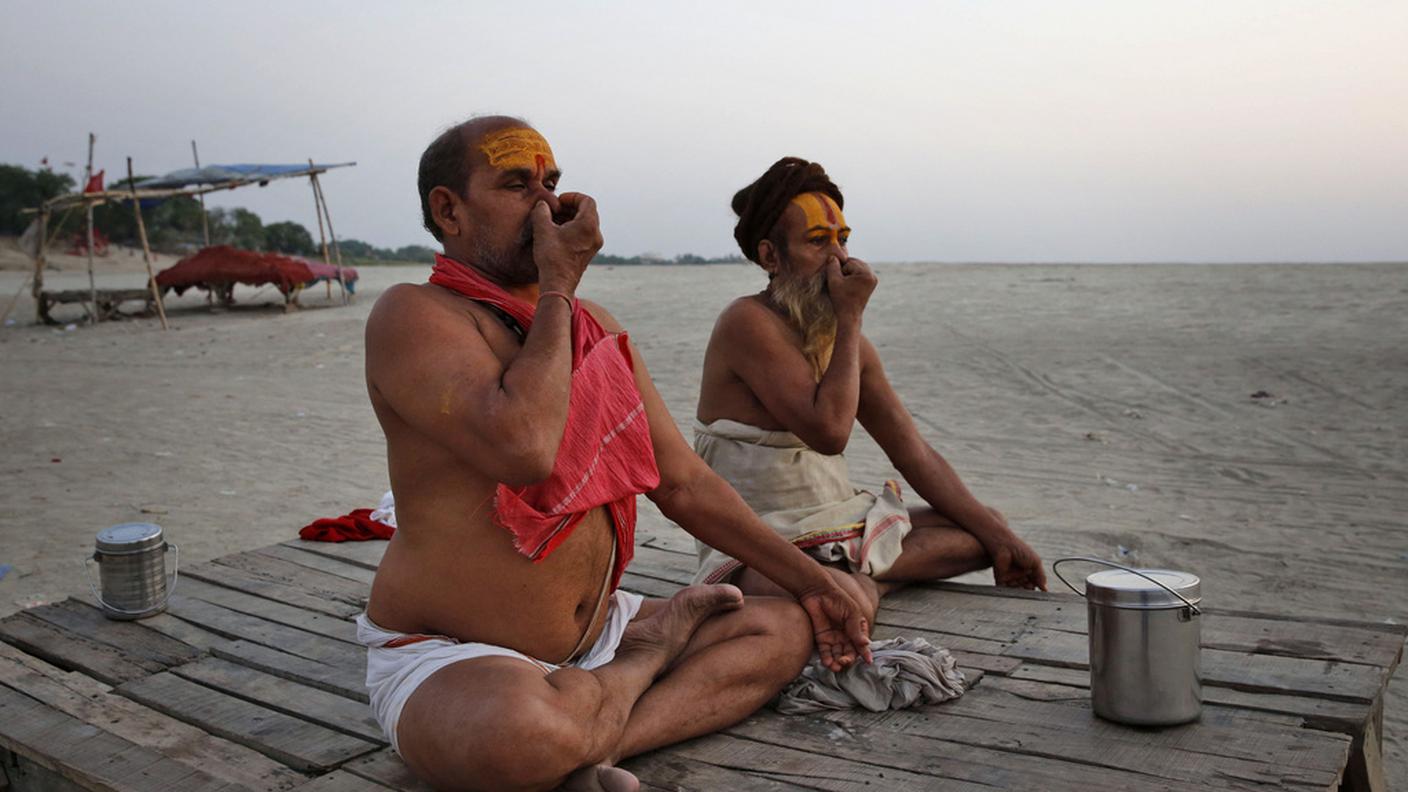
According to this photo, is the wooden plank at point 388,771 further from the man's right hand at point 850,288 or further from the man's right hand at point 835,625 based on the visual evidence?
the man's right hand at point 850,288

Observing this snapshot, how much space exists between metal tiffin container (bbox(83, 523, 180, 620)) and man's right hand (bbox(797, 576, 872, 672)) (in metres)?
2.36

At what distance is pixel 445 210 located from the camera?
9.33 ft

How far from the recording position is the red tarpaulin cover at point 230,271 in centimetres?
2134

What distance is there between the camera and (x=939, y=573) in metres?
4.26

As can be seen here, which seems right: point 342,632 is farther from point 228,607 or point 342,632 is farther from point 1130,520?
point 1130,520

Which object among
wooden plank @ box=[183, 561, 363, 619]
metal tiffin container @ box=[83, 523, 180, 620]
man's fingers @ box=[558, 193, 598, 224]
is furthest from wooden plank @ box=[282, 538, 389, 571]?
man's fingers @ box=[558, 193, 598, 224]

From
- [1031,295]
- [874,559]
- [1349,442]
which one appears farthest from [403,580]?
[1031,295]

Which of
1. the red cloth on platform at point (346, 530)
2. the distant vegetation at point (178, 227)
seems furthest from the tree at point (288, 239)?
the red cloth on platform at point (346, 530)

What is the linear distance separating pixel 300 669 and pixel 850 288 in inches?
86.5

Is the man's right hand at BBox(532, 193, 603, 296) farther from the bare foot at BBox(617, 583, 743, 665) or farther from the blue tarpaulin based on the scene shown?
the blue tarpaulin

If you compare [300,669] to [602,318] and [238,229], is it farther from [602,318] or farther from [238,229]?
[238,229]

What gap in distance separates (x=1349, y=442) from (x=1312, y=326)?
6922 millimetres

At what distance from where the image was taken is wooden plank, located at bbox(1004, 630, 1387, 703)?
2.95 m

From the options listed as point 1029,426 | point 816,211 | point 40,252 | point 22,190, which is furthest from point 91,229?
point 22,190
